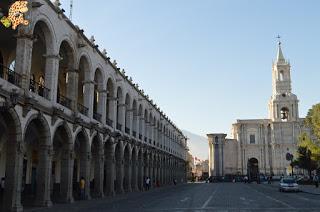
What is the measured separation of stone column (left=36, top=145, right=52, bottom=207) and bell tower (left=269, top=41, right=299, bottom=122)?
8927 centimetres

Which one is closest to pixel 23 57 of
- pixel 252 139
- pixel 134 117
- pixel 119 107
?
pixel 119 107

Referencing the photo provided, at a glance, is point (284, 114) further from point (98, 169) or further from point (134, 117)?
point (98, 169)

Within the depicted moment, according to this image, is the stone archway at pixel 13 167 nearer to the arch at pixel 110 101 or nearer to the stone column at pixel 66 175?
the stone column at pixel 66 175

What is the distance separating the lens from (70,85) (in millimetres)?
27750

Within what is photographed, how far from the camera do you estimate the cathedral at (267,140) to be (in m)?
104

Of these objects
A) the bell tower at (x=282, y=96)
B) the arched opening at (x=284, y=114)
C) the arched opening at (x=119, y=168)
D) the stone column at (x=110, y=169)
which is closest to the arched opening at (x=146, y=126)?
the arched opening at (x=119, y=168)

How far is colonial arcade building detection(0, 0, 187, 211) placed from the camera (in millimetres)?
20672

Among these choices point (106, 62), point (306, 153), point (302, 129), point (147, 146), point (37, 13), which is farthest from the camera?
point (302, 129)

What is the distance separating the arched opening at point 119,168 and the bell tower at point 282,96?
74.1m

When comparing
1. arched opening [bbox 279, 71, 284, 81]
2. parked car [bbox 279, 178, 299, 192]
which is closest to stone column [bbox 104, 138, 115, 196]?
parked car [bbox 279, 178, 299, 192]

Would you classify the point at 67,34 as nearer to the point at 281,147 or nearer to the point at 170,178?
the point at 170,178

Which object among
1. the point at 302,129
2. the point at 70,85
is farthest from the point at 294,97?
the point at 70,85

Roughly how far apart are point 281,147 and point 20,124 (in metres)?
92.9

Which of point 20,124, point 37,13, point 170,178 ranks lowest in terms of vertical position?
point 170,178
